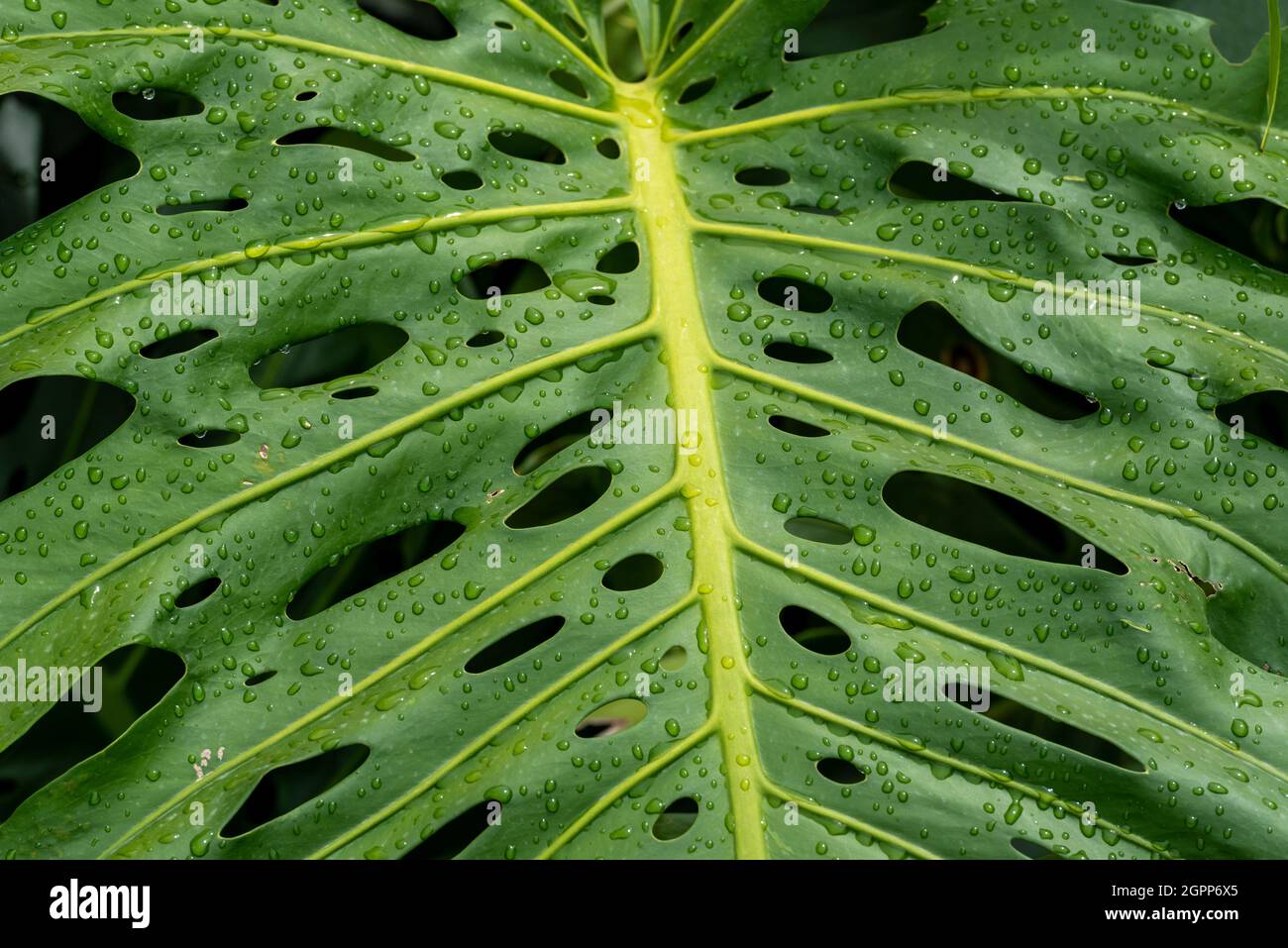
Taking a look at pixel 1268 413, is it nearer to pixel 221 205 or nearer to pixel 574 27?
pixel 574 27

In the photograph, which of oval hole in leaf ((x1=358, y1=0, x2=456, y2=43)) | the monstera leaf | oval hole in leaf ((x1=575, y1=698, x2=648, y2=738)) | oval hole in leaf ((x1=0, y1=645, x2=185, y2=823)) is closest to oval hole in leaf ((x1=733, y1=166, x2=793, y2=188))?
the monstera leaf

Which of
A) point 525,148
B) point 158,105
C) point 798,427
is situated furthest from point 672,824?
point 158,105

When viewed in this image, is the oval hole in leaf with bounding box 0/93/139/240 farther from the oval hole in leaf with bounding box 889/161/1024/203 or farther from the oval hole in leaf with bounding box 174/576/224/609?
the oval hole in leaf with bounding box 889/161/1024/203

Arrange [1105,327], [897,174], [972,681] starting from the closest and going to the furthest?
[972,681], [1105,327], [897,174]

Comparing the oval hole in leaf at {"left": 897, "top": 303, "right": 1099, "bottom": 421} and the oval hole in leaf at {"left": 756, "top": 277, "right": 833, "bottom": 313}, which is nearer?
the oval hole in leaf at {"left": 756, "top": 277, "right": 833, "bottom": 313}

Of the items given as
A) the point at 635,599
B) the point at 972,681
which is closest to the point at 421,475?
the point at 635,599

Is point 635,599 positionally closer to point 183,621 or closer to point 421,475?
point 421,475
